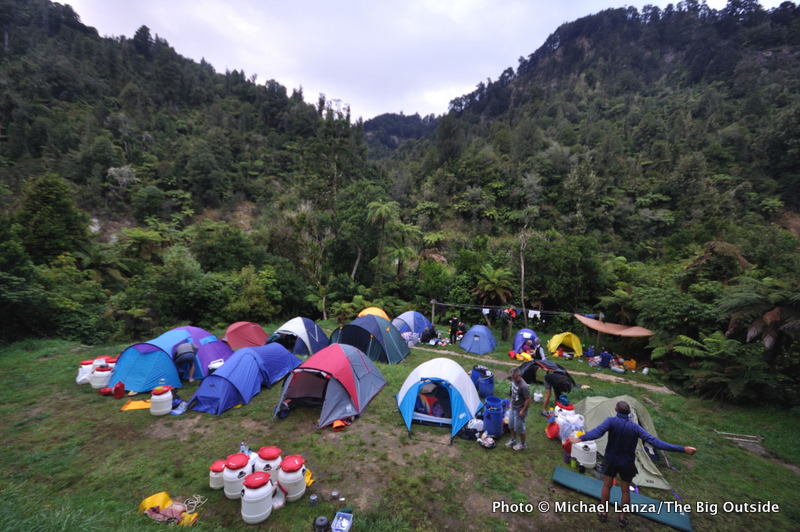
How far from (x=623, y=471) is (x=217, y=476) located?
6107 millimetres

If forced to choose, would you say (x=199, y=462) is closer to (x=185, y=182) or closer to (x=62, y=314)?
(x=62, y=314)

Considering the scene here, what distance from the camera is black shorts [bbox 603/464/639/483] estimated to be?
440cm

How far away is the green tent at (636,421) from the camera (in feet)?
17.0

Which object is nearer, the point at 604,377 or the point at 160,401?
the point at 160,401

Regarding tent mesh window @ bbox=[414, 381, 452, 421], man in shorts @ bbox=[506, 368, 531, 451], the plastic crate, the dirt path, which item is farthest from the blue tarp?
the dirt path

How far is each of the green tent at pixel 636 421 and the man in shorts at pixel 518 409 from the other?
1342 mm

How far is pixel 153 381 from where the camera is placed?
810 cm

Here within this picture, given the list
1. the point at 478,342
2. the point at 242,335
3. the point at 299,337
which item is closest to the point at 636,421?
the point at 478,342

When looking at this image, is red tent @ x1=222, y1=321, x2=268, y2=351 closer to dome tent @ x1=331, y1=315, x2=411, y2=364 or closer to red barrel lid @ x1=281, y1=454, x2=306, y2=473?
dome tent @ x1=331, y1=315, x2=411, y2=364

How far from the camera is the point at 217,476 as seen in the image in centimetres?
483

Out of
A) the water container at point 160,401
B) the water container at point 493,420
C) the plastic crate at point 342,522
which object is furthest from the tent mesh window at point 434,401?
the water container at point 160,401

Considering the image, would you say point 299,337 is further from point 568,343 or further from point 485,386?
point 568,343

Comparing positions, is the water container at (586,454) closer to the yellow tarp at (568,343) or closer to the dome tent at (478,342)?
the dome tent at (478,342)

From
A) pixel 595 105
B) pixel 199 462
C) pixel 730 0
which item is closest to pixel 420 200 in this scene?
pixel 199 462
